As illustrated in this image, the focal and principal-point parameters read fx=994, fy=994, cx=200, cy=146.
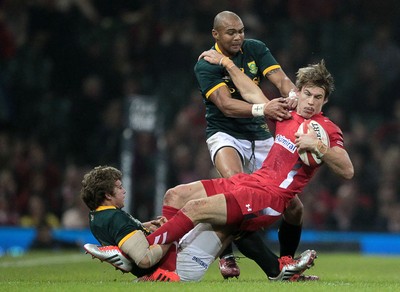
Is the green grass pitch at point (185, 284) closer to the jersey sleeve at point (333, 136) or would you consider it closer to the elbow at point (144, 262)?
the elbow at point (144, 262)

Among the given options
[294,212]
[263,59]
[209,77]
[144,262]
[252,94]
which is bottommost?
[144,262]

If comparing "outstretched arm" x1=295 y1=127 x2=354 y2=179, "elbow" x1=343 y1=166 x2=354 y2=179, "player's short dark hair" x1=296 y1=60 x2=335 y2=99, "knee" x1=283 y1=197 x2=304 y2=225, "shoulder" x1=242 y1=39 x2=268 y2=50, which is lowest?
"knee" x1=283 y1=197 x2=304 y2=225

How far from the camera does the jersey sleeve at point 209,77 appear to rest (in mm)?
8953

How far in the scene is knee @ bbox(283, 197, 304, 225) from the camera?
850cm

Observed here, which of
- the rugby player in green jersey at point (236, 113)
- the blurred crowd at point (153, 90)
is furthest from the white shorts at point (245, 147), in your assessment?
the blurred crowd at point (153, 90)

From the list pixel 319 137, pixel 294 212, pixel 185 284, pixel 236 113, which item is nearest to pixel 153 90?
A: pixel 236 113

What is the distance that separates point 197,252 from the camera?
765 cm

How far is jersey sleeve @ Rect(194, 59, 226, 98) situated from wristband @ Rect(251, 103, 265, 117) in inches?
24.7

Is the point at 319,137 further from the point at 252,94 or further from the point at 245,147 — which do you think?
the point at 245,147

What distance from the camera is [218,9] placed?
17.2 meters

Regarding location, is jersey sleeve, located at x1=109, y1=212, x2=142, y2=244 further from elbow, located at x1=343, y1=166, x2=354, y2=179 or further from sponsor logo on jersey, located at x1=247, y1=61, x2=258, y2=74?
sponsor logo on jersey, located at x1=247, y1=61, x2=258, y2=74

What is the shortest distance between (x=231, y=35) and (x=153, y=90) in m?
7.74

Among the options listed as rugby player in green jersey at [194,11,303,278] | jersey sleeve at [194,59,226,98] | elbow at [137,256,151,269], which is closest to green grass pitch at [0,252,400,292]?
elbow at [137,256,151,269]

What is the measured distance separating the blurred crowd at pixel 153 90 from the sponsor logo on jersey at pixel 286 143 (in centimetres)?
787
